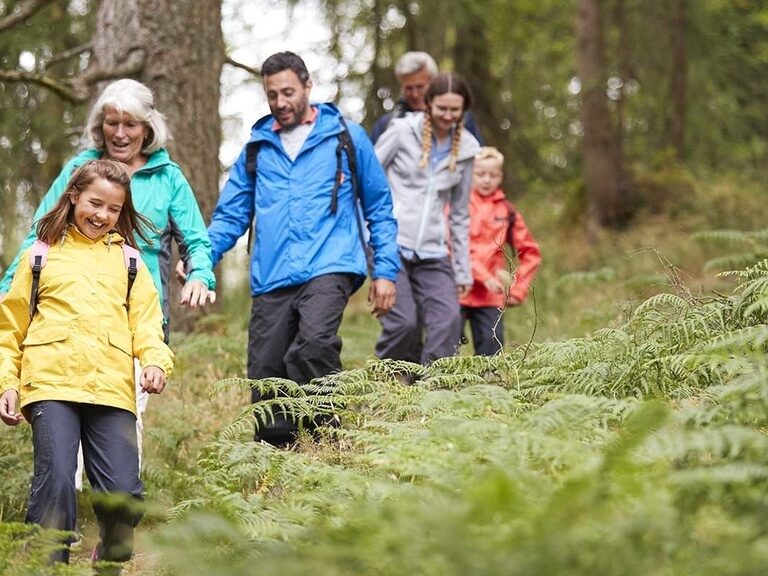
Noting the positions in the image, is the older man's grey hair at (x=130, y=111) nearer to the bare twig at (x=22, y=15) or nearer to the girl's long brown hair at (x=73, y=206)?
the girl's long brown hair at (x=73, y=206)

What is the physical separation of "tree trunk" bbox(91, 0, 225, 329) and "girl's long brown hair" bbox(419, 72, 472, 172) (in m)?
2.38

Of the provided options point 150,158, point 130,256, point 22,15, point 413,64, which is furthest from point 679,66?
point 130,256

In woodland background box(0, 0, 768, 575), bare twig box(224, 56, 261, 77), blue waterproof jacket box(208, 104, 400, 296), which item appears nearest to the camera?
woodland background box(0, 0, 768, 575)

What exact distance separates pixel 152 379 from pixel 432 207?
11.4ft

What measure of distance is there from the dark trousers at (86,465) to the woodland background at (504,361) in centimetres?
17

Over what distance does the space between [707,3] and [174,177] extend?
16.1m

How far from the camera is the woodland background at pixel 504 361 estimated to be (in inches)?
114

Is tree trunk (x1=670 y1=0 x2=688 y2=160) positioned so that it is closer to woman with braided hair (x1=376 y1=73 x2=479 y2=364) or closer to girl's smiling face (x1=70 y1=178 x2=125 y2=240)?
woman with braided hair (x1=376 y1=73 x2=479 y2=364)

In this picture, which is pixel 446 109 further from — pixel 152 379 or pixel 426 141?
pixel 152 379

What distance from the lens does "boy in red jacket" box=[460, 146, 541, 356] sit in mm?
8664

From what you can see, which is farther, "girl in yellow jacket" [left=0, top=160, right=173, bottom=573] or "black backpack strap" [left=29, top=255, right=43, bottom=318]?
"black backpack strap" [left=29, top=255, right=43, bottom=318]

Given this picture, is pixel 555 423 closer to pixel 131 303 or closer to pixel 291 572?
pixel 291 572

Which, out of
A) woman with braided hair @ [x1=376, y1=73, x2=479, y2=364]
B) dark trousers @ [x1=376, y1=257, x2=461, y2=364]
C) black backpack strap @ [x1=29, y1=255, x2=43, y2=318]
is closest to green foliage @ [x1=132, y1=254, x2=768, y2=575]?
black backpack strap @ [x1=29, y1=255, x2=43, y2=318]

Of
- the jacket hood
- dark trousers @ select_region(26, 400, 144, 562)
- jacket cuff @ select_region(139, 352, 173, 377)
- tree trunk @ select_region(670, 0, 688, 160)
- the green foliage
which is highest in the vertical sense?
tree trunk @ select_region(670, 0, 688, 160)
